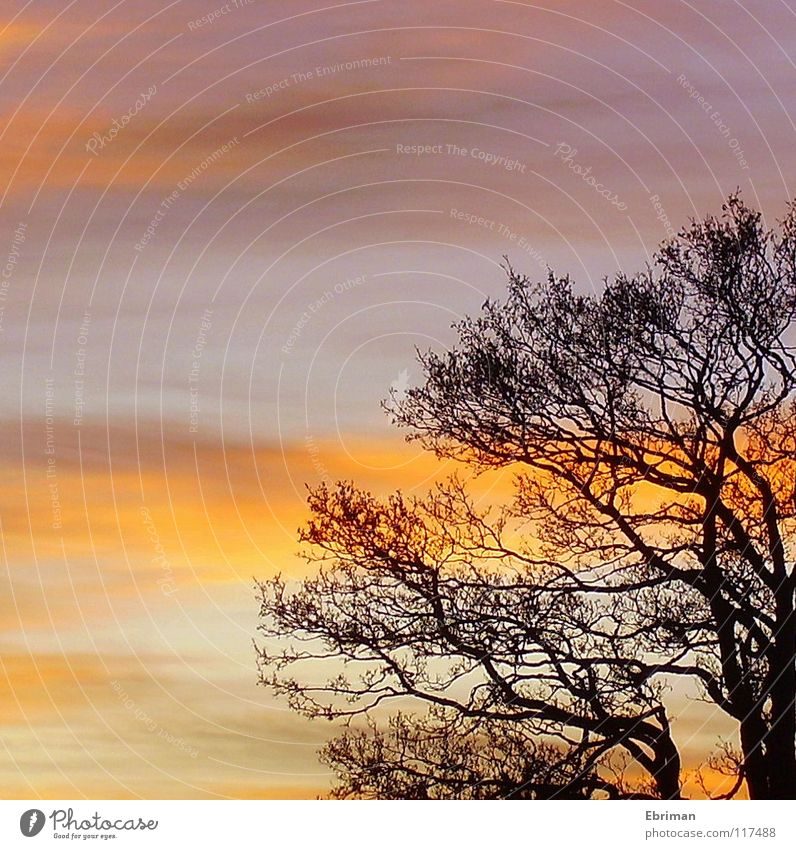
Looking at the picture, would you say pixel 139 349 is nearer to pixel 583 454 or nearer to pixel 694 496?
pixel 583 454

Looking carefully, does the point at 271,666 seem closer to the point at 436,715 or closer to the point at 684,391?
the point at 436,715

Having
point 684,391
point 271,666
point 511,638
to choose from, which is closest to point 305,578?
point 271,666

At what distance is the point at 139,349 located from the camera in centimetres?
1477
